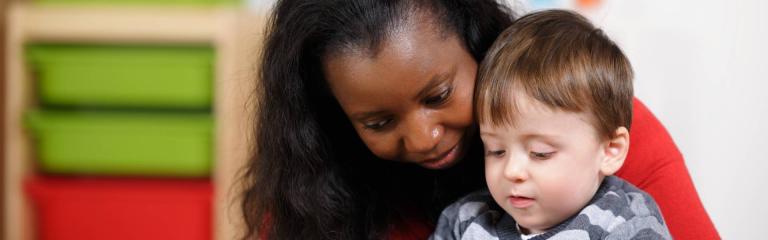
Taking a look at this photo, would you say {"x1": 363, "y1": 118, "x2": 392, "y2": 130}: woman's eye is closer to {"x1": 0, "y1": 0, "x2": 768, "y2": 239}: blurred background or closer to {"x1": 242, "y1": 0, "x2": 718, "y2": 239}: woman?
{"x1": 242, "y1": 0, "x2": 718, "y2": 239}: woman

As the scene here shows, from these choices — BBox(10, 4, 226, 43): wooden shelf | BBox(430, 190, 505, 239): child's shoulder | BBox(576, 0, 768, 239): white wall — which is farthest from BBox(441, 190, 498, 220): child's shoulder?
BBox(10, 4, 226, 43): wooden shelf

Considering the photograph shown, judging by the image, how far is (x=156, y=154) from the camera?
2484 mm

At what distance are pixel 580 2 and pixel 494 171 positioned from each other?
1.41 metres

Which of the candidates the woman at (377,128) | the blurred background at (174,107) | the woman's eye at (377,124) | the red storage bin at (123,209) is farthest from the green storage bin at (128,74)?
the woman's eye at (377,124)

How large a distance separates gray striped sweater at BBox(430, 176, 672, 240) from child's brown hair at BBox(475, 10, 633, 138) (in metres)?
0.09

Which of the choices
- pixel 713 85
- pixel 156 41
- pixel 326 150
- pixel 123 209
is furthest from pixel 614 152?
pixel 123 209

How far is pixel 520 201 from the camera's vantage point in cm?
109

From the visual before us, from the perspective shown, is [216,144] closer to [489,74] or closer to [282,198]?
[282,198]

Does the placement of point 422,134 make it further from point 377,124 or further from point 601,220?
point 601,220

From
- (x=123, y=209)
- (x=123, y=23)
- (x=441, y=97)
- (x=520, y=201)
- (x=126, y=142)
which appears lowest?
(x=123, y=209)

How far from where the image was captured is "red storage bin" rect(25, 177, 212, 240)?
2.47m

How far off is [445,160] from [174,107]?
4.88 feet

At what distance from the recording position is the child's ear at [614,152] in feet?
3.57

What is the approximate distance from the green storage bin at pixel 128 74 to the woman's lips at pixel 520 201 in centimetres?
149
